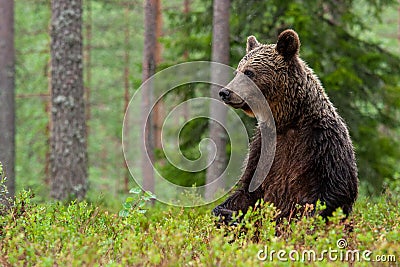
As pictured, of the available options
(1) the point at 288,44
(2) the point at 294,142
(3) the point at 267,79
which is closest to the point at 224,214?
(2) the point at 294,142

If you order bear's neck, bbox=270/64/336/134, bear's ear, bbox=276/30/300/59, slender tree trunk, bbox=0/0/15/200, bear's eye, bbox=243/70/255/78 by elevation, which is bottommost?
slender tree trunk, bbox=0/0/15/200

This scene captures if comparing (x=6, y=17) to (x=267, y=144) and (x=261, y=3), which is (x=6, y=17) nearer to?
(x=261, y=3)

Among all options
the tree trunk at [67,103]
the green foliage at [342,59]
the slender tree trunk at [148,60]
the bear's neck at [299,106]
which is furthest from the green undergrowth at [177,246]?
the green foliage at [342,59]

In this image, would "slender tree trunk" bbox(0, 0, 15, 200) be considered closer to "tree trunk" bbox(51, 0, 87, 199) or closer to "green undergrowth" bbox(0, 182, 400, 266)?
"tree trunk" bbox(51, 0, 87, 199)

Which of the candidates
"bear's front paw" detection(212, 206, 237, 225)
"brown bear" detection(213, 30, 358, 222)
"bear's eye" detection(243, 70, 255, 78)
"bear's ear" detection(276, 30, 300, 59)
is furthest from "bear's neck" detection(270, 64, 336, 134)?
"bear's front paw" detection(212, 206, 237, 225)

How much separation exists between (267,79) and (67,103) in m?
6.27

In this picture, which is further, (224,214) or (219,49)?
(219,49)

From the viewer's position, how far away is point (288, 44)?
567cm

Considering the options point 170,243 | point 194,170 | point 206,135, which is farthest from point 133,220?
point 206,135

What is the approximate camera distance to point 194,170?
13.1m

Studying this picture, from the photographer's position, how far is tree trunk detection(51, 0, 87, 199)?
35.8ft

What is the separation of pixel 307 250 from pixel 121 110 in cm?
2296

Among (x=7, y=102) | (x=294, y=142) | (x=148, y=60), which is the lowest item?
(x=7, y=102)

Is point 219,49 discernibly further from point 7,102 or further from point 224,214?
point 224,214
